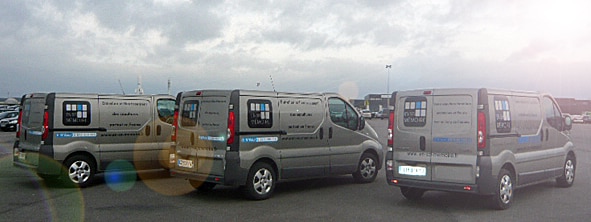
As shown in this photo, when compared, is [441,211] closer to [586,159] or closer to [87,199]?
[87,199]

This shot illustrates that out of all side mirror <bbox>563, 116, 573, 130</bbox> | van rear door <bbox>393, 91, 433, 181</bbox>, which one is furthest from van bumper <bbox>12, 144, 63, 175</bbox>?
side mirror <bbox>563, 116, 573, 130</bbox>

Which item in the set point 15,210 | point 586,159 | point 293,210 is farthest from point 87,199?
point 586,159

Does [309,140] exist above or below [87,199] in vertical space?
above

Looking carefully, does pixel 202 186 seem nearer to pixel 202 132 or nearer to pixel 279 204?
pixel 202 132

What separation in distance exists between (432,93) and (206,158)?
3777 millimetres

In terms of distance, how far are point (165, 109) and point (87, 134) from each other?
1.77 metres

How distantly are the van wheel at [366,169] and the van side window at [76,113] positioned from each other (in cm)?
537

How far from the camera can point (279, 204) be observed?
870cm

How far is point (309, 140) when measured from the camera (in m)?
9.86

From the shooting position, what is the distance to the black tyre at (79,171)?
10.1m

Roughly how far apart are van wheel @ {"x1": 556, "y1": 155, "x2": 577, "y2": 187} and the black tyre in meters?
8.98

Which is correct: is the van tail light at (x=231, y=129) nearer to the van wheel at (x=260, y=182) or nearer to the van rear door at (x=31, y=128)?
the van wheel at (x=260, y=182)

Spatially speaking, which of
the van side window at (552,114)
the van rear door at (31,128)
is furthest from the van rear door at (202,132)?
the van side window at (552,114)

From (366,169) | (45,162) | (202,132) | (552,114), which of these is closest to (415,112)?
(366,169)
